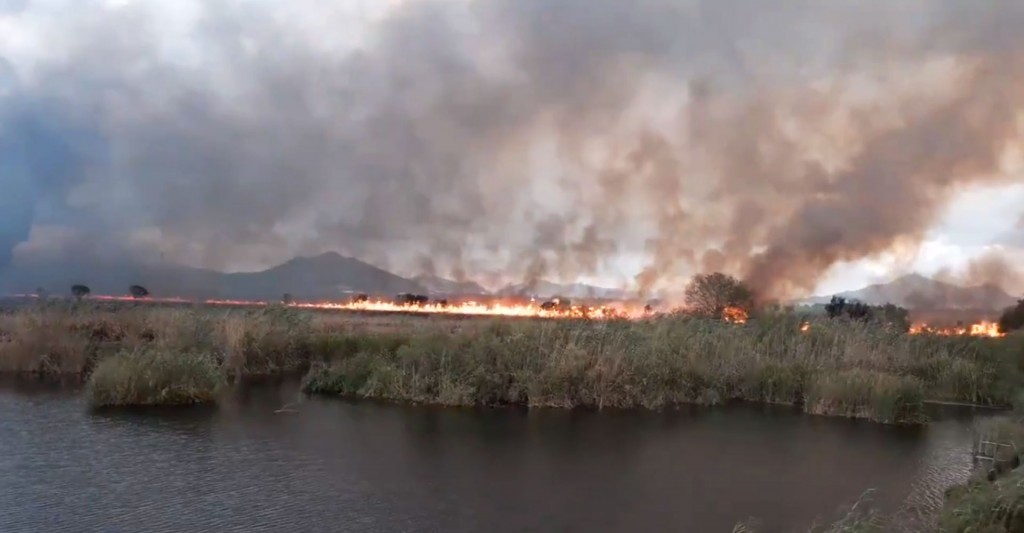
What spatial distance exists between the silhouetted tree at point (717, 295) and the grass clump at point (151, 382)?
4173 cm

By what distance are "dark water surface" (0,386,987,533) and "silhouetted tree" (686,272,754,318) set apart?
118 ft

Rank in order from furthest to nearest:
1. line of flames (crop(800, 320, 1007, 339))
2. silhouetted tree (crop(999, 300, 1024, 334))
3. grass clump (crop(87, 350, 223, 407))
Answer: silhouetted tree (crop(999, 300, 1024, 334)) → line of flames (crop(800, 320, 1007, 339)) → grass clump (crop(87, 350, 223, 407))

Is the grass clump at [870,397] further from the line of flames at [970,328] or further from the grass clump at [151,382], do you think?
the line of flames at [970,328]

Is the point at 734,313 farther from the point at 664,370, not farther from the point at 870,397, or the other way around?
the point at 870,397

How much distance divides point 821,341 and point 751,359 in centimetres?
398

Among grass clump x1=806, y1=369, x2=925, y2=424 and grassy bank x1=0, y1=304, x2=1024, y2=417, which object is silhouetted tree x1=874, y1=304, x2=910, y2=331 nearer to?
grassy bank x1=0, y1=304, x2=1024, y2=417

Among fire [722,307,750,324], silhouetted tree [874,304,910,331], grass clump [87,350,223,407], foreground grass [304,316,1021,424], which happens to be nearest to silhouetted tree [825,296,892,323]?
silhouetted tree [874,304,910,331]

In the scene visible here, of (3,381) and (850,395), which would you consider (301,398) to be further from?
(850,395)

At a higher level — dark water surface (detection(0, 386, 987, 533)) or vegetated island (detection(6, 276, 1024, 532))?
vegetated island (detection(6, 276, 1024, 532))

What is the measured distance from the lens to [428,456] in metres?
15.1

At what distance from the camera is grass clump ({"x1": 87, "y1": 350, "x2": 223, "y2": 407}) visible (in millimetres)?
18250

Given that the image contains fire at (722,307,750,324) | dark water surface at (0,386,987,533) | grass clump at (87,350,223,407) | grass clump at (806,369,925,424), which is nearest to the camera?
dark water surface at (0,386,987,533)

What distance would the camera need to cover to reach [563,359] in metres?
22.2

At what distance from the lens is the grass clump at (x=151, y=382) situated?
1825 centimetres
